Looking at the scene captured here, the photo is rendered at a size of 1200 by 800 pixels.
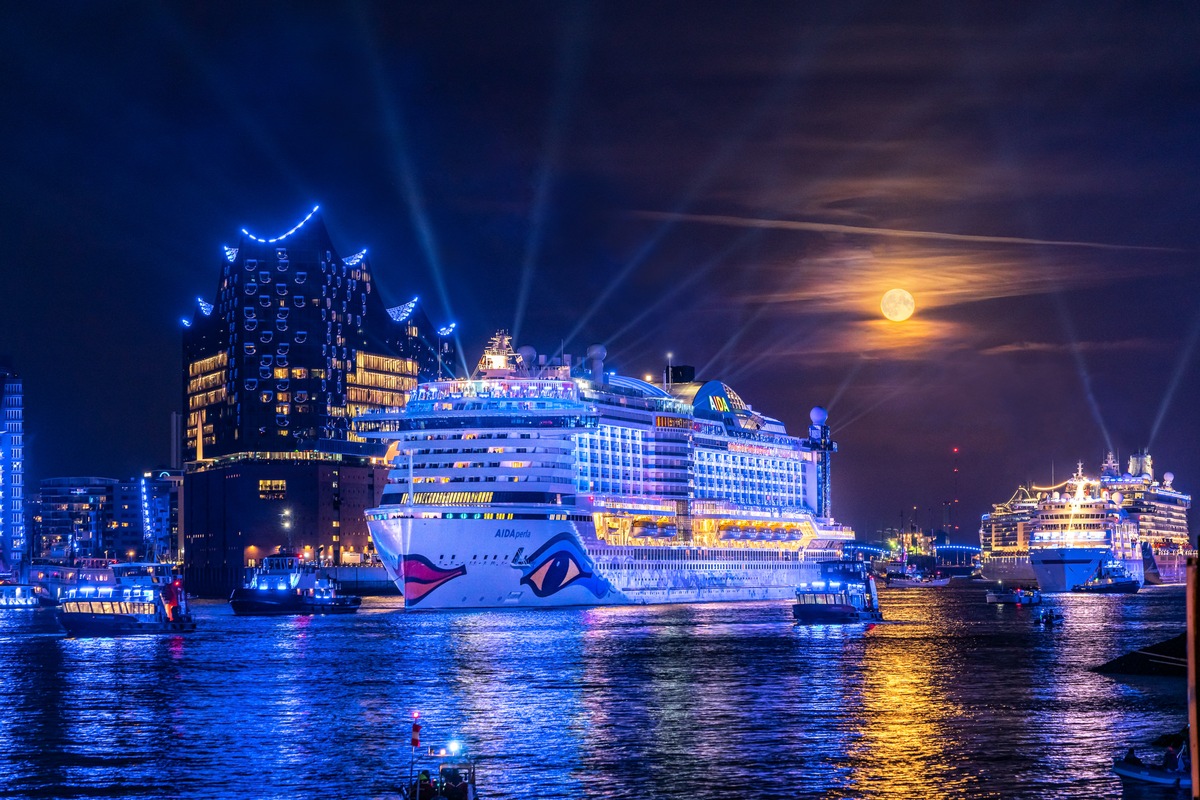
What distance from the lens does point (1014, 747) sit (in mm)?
47656

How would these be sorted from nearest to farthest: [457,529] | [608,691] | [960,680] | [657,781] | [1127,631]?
[657,781]
[608,691]
[960,680]
[1127,631]
[457,529]

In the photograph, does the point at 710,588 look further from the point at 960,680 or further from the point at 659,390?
the point at 960,680

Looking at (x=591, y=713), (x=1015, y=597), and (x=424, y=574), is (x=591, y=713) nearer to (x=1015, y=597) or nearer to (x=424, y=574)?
(x=424, y=574)

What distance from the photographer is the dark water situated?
42.5 metres

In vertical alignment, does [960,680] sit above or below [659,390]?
below

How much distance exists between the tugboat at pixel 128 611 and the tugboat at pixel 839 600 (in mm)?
42952

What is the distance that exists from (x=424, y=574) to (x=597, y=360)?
36.3 meters

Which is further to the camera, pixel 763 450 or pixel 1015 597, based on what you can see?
pixel 763 450

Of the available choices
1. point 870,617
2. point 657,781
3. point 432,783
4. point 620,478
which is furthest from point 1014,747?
point 620,478

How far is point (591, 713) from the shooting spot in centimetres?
5697

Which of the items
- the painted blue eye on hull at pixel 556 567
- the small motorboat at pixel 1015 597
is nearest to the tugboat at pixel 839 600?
the painted blue eye on hull at pixel 556 567

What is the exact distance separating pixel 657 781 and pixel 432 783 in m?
8.23

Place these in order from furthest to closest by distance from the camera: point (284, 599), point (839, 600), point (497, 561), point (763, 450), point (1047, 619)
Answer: point (763, 450)
point (284, 599)
point (497, 561)
point (839, 600)
point (1047, 619)

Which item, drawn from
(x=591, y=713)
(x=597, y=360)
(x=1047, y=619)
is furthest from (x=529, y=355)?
(x=591, y=713)
